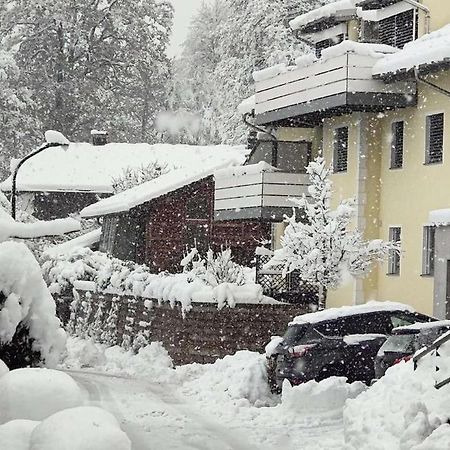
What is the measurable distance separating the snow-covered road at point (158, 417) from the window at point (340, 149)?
9.34m

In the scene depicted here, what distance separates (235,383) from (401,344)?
5.41 meters

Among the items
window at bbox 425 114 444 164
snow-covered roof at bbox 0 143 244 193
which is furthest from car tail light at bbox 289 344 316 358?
snow-covered roof at bbox 0 143 244 193

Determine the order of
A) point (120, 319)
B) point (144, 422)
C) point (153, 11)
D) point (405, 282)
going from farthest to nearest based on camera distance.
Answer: point (153, 11), point (120, 319), point (405, 282), point (144, 422)

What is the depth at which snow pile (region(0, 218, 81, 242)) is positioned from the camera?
980cm

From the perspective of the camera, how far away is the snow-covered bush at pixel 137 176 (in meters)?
47.2

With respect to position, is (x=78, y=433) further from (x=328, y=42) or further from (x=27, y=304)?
(x=328, y=42)

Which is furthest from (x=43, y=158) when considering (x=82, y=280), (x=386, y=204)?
(x=386, y=204)

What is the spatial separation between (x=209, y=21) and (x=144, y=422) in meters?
43.9

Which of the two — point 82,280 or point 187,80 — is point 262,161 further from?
point 187,80

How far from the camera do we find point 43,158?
176 ft

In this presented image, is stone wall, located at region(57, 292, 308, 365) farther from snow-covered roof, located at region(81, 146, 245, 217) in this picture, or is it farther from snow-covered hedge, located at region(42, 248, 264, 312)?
snow-covered roof, located at region(81, 146, 245, 217)

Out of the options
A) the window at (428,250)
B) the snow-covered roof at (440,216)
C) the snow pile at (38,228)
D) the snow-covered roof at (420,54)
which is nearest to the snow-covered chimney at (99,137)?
the snow-covered roof at (420,54)

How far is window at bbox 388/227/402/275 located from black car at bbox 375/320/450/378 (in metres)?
12.8

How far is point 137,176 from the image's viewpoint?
47562 mm
